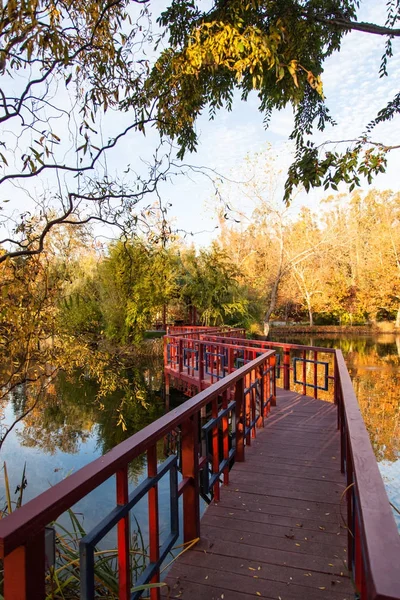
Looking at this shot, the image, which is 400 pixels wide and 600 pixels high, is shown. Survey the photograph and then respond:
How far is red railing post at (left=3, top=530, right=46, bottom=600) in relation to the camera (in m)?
1.12

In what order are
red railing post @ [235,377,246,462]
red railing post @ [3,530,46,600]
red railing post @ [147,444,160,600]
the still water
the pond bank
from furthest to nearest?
the pond bank, the still water, red railing post @ [235,377,246,462], red railing post @ [147,444,160,600], red railing post @ [3,530,46,600]

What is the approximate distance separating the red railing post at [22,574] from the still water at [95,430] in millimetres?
5250

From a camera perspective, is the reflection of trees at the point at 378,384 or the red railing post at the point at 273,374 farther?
the reflection of trees at the point at 378,384

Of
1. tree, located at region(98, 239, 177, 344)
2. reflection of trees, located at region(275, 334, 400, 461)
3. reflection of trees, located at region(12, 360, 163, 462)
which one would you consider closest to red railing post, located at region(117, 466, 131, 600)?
reflection of trees, located at region(12, 360, 163, 462)

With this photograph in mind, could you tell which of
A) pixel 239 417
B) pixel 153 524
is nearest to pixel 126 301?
pixel 239 417

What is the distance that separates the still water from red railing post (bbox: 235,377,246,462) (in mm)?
2316

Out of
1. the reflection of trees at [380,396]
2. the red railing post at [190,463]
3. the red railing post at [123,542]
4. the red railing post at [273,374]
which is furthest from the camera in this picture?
the reflection of trees at [380,396]

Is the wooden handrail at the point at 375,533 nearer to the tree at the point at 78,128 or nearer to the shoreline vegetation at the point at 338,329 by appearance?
the tree at the point at 78,128

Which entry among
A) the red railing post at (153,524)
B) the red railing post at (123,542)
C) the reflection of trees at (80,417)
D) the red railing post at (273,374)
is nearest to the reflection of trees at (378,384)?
the red railing post at (273,374)

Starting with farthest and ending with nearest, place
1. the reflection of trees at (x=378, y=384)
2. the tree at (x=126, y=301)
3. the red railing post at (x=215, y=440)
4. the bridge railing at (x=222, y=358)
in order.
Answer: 1. the tree at (x=126, y=301)
2. the reflection of trees at (x=378, y=384)
3. the bridge railing at (x=222, y=358)
4. the red railing post at (x=215, y=440)

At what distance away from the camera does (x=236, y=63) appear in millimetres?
3613

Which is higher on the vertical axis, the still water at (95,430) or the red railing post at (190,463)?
the red railing post at (190,463)

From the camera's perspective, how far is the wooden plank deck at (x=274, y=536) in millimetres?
2398

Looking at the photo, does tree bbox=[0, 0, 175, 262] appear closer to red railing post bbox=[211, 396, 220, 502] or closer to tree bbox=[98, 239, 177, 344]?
red railing post bbox=[211, 396, 220, 502]
